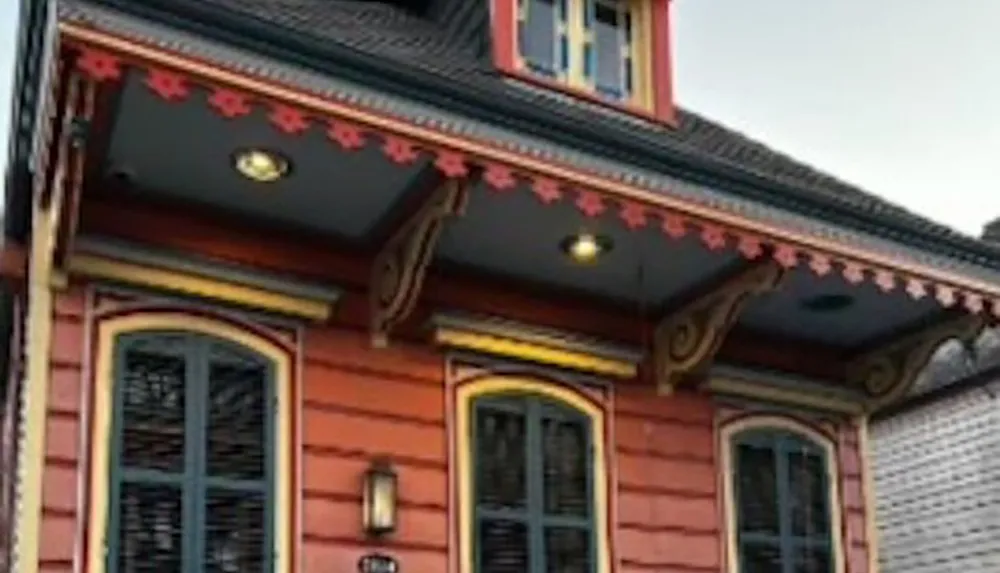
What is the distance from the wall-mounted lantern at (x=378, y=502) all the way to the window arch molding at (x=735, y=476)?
7.01 ft

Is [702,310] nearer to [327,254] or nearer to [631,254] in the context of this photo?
[631,254]

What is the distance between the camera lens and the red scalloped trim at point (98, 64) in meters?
5.56

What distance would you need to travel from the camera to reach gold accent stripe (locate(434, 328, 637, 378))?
7.70 meters

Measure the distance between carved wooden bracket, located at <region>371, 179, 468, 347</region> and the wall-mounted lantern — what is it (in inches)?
27.1

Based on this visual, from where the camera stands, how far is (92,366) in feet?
21.9

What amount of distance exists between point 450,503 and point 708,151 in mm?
2506

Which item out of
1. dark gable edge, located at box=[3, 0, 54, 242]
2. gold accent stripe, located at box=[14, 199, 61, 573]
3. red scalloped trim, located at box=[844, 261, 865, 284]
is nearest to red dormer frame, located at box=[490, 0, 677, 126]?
red scalloped trim, located at box=[844, 261, 865, 284]

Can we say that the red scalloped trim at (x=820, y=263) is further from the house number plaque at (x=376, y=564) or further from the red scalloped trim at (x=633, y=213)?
the house number plaque at (x=376, y=564)

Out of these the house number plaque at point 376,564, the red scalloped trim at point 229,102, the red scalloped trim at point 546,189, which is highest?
the red scalloped trim at point 229,102

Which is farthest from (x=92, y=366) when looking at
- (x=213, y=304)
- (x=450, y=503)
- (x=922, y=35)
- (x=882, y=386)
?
(x=922, y=35)

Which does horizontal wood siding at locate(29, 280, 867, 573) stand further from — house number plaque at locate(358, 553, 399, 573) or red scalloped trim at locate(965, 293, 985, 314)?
red scalloped trim at locate(965, 293, 985, 314)

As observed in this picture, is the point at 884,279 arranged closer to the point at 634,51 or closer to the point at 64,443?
the point at 634,51

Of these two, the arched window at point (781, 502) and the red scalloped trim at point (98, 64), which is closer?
the red scalloped trim at point (98, 64)

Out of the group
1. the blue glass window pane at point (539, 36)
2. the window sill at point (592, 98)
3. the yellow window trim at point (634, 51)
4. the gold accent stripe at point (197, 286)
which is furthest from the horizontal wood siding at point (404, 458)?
the blue glass window pane at point (539, 36)
